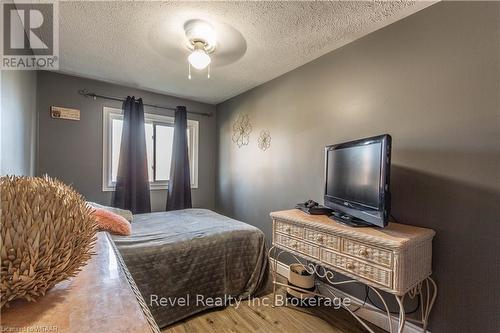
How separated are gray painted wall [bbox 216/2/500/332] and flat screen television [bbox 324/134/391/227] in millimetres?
338

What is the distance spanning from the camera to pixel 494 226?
1.27 m

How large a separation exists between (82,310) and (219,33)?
194 cm

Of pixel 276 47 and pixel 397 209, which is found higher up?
pixel 276 47

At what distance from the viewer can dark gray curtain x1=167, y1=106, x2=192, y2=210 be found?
3.35 metres

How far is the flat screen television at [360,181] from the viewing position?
1.33 meters

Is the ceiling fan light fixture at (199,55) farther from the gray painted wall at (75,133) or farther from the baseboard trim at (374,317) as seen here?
the baseboard trim at (374,317)

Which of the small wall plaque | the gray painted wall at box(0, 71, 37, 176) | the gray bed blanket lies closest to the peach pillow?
the gray bed blanket

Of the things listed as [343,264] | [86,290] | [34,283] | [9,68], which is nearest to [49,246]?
[34,283]

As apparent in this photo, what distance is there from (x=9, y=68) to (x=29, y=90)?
794 millimetres

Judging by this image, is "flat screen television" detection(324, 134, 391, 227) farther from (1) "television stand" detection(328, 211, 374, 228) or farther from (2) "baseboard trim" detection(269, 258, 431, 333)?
(2) "baseboard trim" detection(269, 258, 431, 333)

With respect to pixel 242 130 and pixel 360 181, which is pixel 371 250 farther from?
pixel 242 130

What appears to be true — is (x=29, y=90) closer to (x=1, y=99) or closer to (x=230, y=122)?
(x=1, y=99)

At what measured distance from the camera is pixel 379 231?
53.7 inches

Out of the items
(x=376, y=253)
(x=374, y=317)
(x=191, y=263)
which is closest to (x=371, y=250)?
(x=376, y=253)
